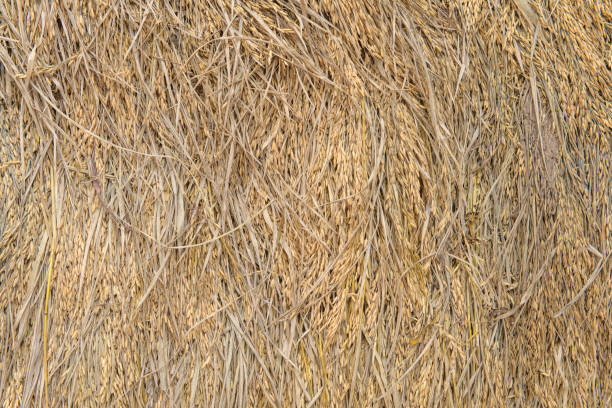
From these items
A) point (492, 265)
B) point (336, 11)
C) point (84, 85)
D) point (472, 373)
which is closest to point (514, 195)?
point (492, 265)

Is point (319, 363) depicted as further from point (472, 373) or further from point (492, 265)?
point (492, 265)

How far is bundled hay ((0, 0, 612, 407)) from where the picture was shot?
1.08 meters

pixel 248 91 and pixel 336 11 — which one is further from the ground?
pixel 336 11

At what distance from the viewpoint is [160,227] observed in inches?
43.2

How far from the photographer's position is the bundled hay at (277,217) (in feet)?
3.54

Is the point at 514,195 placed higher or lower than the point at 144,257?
higher

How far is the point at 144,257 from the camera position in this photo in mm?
1095

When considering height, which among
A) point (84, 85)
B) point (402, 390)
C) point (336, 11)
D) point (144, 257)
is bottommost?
point (402, 390)

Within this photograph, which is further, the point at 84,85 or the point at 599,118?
the point at 599,118

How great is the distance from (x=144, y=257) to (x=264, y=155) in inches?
13.2

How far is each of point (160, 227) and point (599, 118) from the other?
1030mm

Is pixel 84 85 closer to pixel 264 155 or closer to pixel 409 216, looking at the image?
pixel 264 155

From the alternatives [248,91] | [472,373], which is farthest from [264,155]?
[472,373]

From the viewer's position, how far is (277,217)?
3.67ft
